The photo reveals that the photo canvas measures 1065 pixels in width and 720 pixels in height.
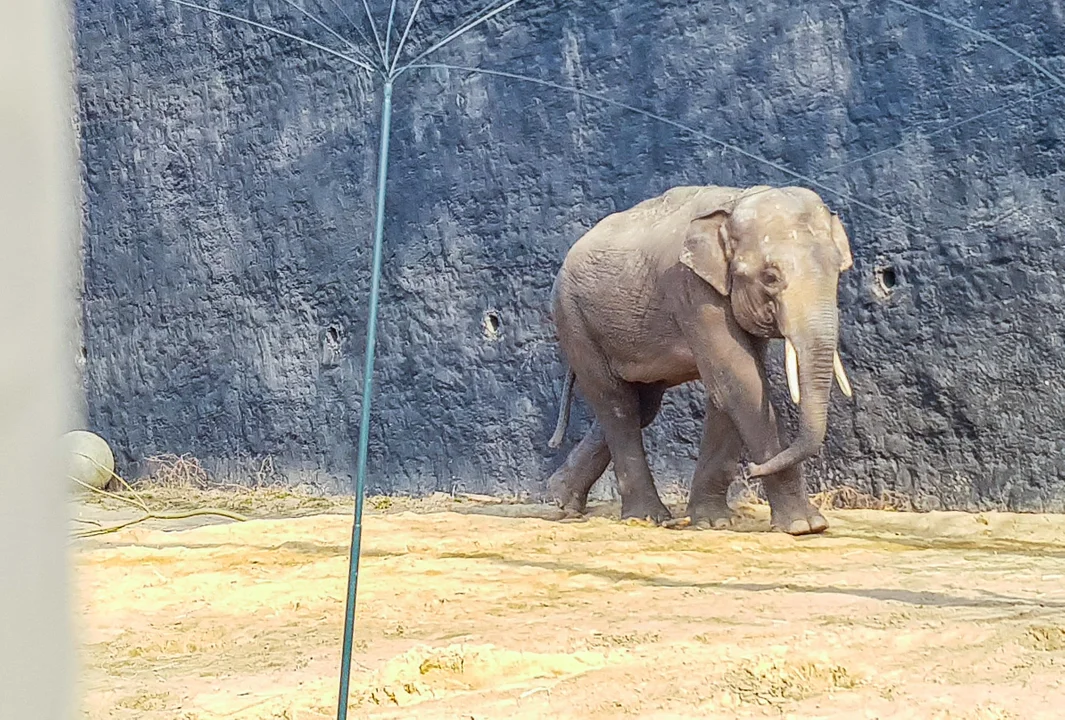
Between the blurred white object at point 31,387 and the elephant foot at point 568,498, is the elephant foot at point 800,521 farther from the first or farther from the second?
the blurred white object at point 31,387

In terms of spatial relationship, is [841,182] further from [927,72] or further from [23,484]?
[23,484]

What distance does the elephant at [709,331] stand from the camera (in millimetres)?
5828

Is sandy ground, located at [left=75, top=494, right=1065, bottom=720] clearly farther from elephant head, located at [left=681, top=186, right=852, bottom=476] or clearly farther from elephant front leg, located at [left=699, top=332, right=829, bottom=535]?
elephant head, located at [left=681, top=186, right=852, bottom=476]

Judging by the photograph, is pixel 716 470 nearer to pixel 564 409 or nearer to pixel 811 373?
pixel 811 373

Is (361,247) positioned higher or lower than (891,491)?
higher

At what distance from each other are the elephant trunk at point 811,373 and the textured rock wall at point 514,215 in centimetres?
125

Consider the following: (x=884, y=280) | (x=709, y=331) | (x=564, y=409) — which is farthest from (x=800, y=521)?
(x=564, y=409)

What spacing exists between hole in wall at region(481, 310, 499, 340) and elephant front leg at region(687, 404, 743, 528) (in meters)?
2.38

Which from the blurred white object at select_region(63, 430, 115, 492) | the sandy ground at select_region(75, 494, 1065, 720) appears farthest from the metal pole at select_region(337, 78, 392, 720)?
the blurred white object at select_region(63, 430, 115, 492)

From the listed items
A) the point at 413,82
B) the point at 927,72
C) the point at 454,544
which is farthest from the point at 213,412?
the point at 927,72

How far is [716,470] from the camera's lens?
646 centimetres

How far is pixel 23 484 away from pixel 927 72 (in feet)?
23.3

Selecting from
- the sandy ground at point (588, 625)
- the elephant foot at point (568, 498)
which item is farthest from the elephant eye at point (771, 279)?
the elephant foot at point (568, 498)

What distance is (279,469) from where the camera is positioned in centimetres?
959
